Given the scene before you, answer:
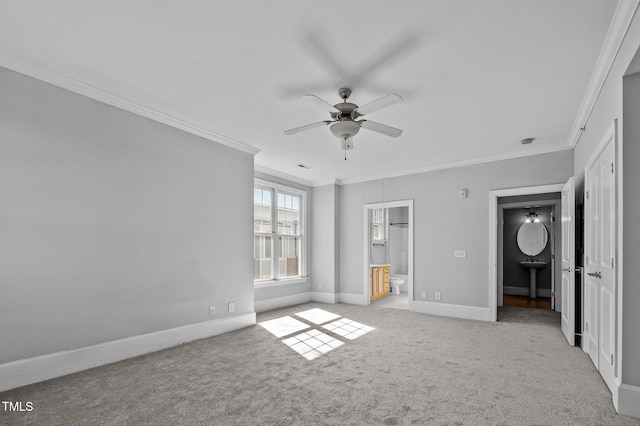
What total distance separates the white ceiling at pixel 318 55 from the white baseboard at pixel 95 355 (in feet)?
7.99

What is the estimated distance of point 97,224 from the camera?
3.18m

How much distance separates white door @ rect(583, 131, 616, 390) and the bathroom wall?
4.61 m

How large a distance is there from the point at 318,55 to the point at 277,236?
413cm

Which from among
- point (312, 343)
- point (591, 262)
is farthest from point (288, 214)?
point (591, 262)

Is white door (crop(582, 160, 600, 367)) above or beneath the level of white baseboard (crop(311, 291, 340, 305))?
above

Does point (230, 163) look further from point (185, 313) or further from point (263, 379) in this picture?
point (263, 379)

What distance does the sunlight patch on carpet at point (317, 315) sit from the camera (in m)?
5.11

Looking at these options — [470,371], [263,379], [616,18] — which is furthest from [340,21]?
[470,371]

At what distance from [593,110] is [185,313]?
4.92m

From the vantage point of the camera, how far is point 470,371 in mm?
3049

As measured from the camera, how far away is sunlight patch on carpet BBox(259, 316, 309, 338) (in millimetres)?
4398

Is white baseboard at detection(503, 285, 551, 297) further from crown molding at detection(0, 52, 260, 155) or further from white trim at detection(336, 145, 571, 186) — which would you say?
crown molding at detection(0, 52, 260, 155)

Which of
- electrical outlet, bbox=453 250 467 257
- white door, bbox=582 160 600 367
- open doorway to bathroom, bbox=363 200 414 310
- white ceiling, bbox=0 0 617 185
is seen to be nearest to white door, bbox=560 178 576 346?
white door, bbox=582 160 600 367

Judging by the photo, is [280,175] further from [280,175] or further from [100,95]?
[100,95]
